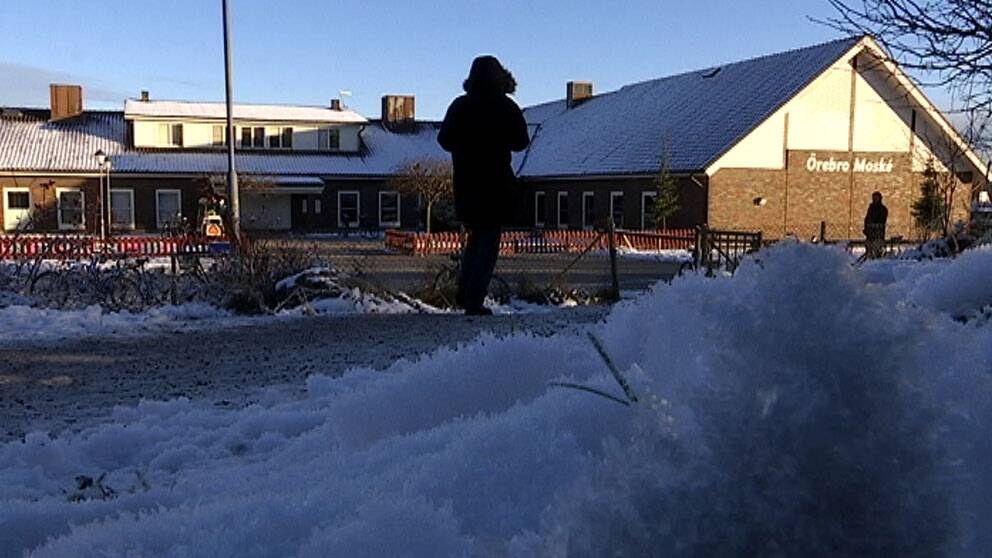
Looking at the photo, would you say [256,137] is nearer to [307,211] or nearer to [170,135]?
[170,135]

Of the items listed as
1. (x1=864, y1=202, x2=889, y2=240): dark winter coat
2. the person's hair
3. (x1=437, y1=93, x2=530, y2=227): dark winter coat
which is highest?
the person's hair

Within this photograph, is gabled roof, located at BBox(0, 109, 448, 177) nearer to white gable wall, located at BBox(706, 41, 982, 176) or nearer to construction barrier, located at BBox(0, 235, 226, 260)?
white gable wall, located at BBox(706, 41, 982, 176)

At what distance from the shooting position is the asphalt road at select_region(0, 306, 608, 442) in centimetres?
483

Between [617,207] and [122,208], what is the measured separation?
21632 millimetres

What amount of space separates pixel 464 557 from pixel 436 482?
32 centimetres

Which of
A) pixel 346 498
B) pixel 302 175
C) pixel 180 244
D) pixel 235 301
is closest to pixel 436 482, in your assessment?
pixel 346 498

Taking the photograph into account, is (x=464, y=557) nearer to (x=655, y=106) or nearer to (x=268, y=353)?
(x=268, y=353)

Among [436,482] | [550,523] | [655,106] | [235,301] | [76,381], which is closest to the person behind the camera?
[550,523]

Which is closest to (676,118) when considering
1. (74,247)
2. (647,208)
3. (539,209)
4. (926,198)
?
(647,208)

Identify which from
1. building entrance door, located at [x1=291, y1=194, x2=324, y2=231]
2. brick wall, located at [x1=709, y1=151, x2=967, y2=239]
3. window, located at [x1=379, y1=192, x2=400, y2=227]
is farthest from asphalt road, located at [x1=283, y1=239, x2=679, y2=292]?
window, located at [x1=379, y1=192, x2=400, y2=227]

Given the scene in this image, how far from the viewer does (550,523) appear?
3.04 ft

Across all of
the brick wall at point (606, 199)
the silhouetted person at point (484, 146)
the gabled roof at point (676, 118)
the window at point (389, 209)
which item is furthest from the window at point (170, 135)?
the silhouetted person at point (484, 146)

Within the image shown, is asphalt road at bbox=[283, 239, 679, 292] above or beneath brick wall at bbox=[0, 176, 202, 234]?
beneath

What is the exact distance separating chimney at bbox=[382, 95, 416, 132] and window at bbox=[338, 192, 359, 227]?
626 centimetres
